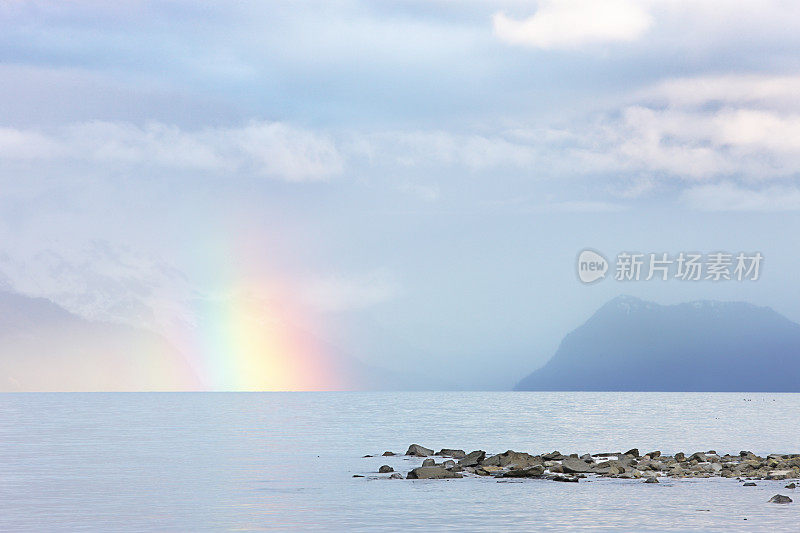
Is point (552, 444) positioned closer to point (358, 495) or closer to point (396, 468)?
point (396, 468)

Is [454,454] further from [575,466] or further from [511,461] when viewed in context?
[575,466]

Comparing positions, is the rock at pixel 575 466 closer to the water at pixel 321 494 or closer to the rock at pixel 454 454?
the water at pixel 321 494

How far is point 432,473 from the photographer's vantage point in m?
60.7

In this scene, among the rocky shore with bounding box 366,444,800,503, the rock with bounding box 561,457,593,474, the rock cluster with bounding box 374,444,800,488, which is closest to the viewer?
the rocky shore with bounding box 366,444,800,503

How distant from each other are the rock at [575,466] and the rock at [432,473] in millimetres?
7260

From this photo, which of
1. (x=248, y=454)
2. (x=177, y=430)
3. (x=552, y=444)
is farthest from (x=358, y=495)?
(x=177, y=430)

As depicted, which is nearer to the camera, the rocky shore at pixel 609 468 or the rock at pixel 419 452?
the rocky shore at pixel 609 468

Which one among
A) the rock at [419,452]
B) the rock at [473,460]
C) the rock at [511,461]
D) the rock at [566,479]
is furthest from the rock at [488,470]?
the rock at [419,452]

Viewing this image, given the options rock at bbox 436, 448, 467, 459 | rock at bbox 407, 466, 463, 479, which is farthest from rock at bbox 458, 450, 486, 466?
rock at bbox 436, 448, 467, 459

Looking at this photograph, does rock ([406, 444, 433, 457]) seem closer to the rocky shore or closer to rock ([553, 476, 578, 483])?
the rocky shore

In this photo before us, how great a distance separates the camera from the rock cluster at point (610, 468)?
200 feet

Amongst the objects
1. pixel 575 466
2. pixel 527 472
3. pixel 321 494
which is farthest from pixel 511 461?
pixel 321 494

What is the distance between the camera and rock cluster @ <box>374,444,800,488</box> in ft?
200

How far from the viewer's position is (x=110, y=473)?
65.9 m
